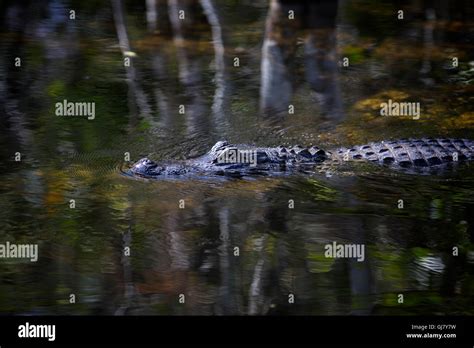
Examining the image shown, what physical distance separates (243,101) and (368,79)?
803 millimetres

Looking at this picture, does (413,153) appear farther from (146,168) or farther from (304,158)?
(146,168)

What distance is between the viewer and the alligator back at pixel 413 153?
4699mm

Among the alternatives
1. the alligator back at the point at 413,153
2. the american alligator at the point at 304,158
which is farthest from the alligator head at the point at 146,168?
the alligator back at the point at 413,153

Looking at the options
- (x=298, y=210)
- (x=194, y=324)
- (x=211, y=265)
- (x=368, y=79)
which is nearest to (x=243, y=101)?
(x=368, y=79)

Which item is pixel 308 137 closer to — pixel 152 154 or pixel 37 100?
pixel 152 154

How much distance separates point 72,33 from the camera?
5441 mm

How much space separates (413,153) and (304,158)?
62 cm

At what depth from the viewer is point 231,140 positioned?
484cm

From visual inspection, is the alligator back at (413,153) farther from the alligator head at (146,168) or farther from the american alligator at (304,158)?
the alligator head at (146,168)

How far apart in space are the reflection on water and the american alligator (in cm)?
10

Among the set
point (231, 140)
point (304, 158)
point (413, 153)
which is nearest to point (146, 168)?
point (231, 140)

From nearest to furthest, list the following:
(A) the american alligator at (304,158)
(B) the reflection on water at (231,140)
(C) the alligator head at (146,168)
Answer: (B) the reflection on water at (231,140)
(C) the alligator head at (146,168)
(A) the american alligator at (304,158)

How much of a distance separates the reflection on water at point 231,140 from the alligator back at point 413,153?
0.10m

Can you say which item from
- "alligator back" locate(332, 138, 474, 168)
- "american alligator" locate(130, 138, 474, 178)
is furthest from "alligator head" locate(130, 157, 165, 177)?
"alligator back" locate(332, 138, 474, 168)
